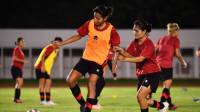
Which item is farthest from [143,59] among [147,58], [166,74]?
[166,74]

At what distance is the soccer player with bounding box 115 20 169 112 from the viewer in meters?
13.1

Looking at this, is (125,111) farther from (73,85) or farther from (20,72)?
(20,72)

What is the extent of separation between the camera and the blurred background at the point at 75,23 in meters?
47.5

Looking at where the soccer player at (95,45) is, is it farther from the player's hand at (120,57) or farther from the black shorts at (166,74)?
the black shorts at (166,74)

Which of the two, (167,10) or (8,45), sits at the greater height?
(167,10)

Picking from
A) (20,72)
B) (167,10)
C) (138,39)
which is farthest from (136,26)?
(167,10)

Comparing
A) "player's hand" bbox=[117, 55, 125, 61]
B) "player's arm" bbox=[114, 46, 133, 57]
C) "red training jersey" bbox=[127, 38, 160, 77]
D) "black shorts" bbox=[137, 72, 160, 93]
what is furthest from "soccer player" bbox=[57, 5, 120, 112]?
"black shorts" bbox=[137, 72, 160, 93]

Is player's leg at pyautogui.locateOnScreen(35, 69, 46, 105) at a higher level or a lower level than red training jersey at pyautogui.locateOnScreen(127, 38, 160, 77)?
lower

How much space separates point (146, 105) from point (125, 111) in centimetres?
299

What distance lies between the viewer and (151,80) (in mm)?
13320

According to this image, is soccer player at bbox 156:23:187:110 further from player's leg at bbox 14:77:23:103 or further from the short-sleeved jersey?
player's leg at bbox 14:77:23:103

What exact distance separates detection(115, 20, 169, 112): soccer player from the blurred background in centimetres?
3349

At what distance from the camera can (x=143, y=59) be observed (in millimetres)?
13039

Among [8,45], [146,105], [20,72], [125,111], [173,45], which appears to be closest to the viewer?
[146,105]
